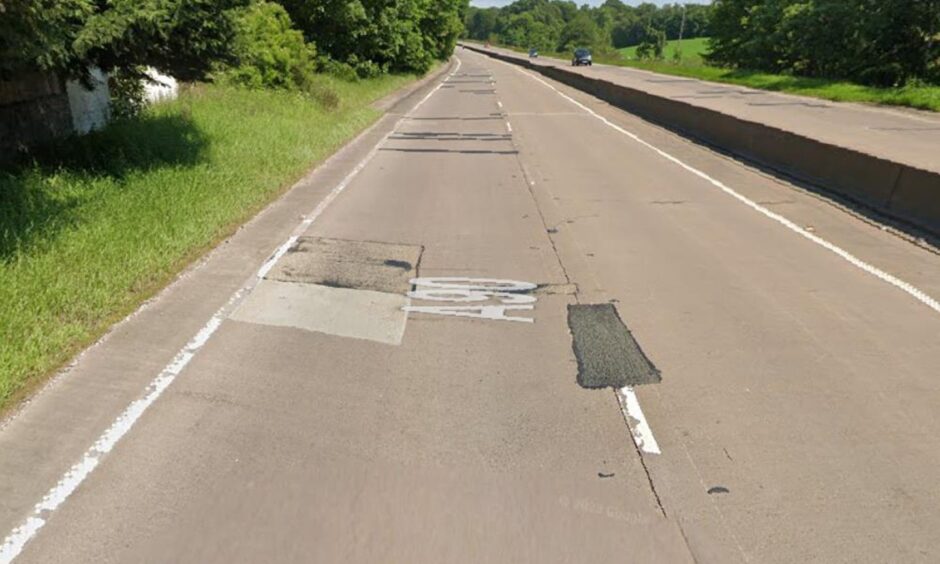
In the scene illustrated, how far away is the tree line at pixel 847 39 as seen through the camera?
93.0ft

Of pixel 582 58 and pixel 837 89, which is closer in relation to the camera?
pixel 837 89

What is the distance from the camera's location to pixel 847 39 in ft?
108

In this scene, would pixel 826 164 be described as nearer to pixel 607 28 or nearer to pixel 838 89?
pixel 838 89

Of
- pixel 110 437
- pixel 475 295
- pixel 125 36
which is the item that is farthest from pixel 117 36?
pixel 110 437

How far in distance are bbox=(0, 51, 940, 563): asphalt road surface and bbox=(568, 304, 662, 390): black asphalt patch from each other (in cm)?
3

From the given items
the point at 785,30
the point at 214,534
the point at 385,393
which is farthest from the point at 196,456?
the point at 785,30

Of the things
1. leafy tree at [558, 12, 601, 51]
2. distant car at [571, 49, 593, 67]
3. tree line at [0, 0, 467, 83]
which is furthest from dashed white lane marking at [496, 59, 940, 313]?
leafy tree at [558, 12, 601, 51]

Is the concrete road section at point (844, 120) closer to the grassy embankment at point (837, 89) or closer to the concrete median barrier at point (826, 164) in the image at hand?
the concrete median barrier at point (826, 164)

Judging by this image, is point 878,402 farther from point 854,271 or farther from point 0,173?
point 0,173

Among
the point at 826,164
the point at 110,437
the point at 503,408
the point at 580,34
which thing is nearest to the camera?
the point at 110,437

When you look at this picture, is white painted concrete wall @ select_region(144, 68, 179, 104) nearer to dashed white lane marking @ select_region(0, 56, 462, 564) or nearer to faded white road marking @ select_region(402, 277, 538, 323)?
dashed white lane marking @ select_region(0, 56, 462, 564)

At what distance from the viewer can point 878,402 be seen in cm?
Result: 461

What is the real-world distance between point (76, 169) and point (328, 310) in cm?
613

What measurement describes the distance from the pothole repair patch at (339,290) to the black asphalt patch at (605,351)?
1610mm
